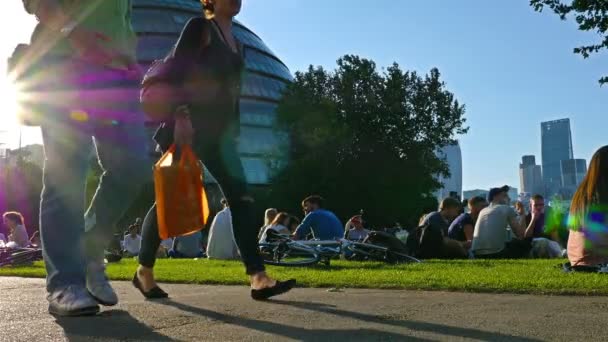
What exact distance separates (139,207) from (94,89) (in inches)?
2042

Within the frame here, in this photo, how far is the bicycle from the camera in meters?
8.23

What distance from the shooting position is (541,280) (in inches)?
195

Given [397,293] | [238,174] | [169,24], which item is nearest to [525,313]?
[397,293]

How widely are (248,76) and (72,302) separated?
5985 cm

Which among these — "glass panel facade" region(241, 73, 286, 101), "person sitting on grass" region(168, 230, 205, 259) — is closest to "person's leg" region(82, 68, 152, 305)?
"person sitting on grass" region(168, 230, 205, 259)

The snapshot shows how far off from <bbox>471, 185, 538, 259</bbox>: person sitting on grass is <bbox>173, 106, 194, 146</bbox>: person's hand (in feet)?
23.9

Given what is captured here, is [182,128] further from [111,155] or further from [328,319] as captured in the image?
[328,319]

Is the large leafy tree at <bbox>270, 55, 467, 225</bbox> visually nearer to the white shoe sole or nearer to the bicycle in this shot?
the bicycle

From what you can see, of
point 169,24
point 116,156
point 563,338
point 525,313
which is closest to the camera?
point 563,338

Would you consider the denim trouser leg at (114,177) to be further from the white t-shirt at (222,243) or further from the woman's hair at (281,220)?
the woman's hair at (281,220)

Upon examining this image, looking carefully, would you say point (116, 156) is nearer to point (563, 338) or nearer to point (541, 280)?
point (563, 338)

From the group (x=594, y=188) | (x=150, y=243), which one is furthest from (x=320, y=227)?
(x=150, y=243)

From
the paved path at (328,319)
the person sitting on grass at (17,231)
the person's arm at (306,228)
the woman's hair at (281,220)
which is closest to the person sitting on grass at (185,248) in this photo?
the woman's hair at (281,220)

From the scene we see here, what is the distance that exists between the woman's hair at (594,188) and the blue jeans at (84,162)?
418 centimetres
